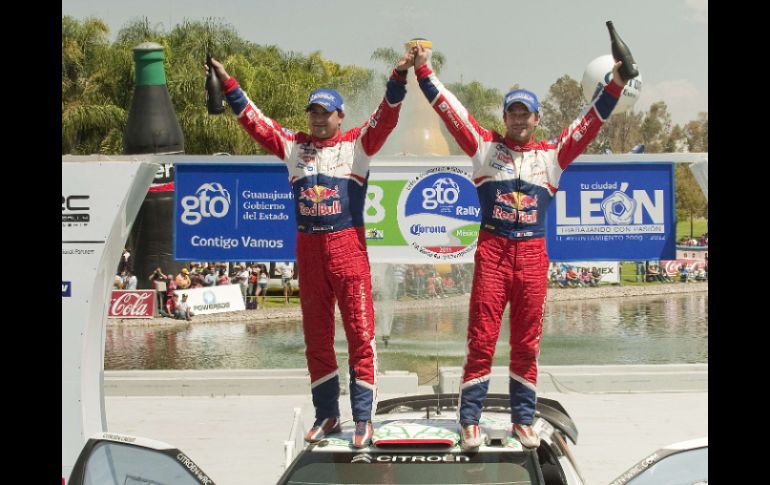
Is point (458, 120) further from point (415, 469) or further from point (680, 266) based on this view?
point (680, 266)

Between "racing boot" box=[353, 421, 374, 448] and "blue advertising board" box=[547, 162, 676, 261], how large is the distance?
415 centimetres

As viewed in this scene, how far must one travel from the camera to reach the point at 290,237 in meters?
8.48

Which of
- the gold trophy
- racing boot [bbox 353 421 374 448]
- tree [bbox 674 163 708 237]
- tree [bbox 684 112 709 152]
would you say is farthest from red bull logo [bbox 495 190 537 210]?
tree [bbox 684 112 709 152]

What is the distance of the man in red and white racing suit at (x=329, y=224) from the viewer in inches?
206

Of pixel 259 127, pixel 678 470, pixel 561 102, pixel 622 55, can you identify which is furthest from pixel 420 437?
pixel 561 102

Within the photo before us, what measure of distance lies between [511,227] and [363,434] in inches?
48.6

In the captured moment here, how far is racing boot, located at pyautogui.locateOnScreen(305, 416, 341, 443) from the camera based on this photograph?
5.04 m

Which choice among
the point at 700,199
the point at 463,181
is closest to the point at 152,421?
the point at 463,181

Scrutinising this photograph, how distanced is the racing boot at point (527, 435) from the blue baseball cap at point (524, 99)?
4.87 ft

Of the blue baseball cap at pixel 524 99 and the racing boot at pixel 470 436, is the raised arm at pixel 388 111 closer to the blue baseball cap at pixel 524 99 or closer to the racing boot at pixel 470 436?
the blue baseball cap at pixel 524 99

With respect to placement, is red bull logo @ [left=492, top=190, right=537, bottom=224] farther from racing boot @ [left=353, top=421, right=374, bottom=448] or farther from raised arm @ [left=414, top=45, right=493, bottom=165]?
racing boot @ [left=353, top=421, right=374, bottom=448]

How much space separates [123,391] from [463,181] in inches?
180

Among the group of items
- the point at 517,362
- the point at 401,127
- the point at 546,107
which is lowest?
the point at 517,362
